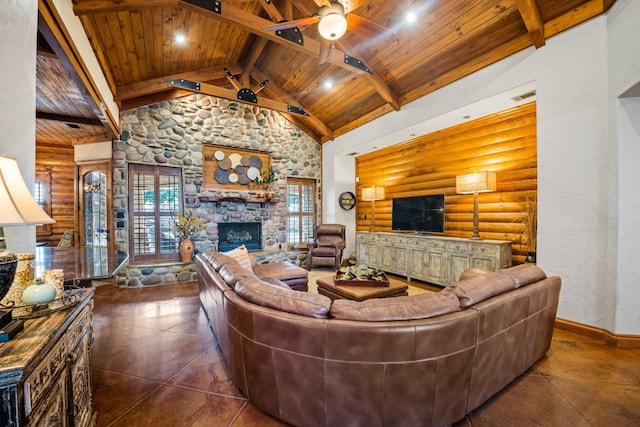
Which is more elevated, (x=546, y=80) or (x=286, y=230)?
(x=546, y=80)

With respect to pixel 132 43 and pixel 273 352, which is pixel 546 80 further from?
pixel 132 43

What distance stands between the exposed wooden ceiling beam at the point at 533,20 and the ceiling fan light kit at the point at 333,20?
1.85 meters

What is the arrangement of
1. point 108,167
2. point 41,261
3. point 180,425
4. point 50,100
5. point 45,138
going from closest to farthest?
1. point 180,425
2. point 41,261
3. point 50,100
4. point 108,167
5. point 45,138

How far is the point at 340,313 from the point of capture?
53.0 inches

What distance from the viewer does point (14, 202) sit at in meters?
0.95

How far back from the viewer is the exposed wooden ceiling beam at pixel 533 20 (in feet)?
8.60

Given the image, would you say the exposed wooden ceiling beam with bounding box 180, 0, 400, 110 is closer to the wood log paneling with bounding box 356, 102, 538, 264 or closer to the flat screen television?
the wood log paneling with bounding box 356, 102, 538, 264

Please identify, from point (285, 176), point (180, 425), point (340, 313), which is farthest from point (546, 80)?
point (285, 176)

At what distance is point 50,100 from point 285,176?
13.3 ft

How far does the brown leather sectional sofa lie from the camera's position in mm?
1282

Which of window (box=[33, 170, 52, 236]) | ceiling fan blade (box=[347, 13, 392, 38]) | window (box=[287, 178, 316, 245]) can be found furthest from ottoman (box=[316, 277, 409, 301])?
window (box=[33, 170, 52, 236])

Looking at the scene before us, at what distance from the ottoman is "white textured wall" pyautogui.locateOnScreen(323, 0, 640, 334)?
165 centimetres

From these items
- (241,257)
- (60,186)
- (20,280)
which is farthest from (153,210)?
(20,280)

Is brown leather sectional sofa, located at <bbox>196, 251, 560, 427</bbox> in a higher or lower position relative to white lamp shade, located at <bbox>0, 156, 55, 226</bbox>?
lower
